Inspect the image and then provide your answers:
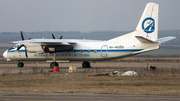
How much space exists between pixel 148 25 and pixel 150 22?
451 mm

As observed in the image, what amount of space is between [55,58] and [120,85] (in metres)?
17.9

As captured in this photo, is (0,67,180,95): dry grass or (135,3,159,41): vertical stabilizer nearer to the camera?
(0,67,180,95): dry grass

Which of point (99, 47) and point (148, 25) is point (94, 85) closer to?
point (99, 47)

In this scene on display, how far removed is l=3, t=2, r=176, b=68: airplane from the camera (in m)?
34.6

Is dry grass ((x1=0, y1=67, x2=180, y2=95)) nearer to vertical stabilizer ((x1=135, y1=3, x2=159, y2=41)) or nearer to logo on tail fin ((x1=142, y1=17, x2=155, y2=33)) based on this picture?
vertical stabilizer ((x1=135, y1=3, x2=159, y2=41))

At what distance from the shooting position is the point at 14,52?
128 feet

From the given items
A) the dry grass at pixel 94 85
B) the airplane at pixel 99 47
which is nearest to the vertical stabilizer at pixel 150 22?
the airplane at pixel 99 47

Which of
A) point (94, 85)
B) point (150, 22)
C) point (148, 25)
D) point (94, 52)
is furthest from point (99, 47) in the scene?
point (94, 85)

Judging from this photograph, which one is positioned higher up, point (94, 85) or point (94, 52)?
point (94, 52)

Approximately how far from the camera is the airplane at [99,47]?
1361 inches

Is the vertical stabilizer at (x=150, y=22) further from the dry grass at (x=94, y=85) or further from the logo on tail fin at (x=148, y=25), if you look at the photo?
the dry grass at (x=94, y=85)

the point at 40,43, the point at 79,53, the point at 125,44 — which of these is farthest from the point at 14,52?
the point at 125,44

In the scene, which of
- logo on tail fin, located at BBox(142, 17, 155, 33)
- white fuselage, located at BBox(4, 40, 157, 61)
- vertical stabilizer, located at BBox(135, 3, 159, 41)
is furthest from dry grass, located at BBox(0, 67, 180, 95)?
logo on tail fin, located at BBox(142, 17, 155, 33)

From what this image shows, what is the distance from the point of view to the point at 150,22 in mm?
35000
